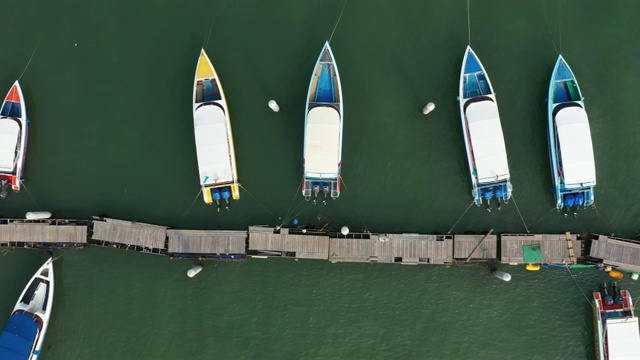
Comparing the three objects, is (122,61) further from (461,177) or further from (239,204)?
(461,177)

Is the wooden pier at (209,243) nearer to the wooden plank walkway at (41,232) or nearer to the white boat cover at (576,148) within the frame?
the wooden plank walkway at (41,232)

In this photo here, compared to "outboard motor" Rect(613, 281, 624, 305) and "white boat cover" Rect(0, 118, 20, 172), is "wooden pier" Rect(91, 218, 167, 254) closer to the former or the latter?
"white boat cover" Rect(0, 118, 20, 172)

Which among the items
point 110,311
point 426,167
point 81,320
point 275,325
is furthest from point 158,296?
point 426,167

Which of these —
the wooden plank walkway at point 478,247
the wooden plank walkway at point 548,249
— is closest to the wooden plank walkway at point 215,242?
the wooden plank walkway at point 478,247

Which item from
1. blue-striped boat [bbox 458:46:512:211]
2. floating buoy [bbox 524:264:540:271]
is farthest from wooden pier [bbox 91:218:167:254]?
floating buoy [bbox 524:264:540:271]

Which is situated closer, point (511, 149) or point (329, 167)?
point (329, 167)
